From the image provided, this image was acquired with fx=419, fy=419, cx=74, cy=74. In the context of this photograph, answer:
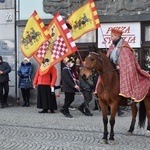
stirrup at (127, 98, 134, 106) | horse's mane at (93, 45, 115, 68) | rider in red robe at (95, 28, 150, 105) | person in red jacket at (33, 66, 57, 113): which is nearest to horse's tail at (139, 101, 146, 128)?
rider in red robe at (95, 28, 150, 105)

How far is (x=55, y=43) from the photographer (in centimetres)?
1084

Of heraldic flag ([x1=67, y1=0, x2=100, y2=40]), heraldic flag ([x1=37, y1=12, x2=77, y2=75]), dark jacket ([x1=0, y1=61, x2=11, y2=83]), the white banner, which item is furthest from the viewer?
dark jacket ([x1=0, y1=61, x2=11, y2=83])

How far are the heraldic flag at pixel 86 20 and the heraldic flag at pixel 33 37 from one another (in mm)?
812

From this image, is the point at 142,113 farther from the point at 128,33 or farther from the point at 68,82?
the point at 128,33

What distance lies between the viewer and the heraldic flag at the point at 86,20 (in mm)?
10375

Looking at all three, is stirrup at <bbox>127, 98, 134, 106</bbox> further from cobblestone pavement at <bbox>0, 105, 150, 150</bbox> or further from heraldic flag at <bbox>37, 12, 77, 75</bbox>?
heraldic flag at <bbox>37, 12, 77, 75</bbox>

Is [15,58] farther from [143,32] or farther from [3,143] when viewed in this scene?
[3,143]

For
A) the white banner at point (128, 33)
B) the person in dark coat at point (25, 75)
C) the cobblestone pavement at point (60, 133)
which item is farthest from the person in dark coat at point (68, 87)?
the person in dark coat at point (25, 75)

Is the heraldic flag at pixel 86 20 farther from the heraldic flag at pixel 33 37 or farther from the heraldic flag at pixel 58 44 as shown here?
the heraldic flag at pixel 33 37

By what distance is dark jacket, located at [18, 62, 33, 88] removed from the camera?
14133 millimetres

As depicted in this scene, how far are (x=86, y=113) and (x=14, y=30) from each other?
4709mm

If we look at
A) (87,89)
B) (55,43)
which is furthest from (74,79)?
(55,43)

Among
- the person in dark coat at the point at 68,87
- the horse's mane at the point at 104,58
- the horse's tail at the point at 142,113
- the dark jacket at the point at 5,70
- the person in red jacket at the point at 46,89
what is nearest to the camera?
the horse's mane at the point at 104,58

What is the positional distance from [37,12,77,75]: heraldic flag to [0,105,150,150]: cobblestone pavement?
5.20 feet
